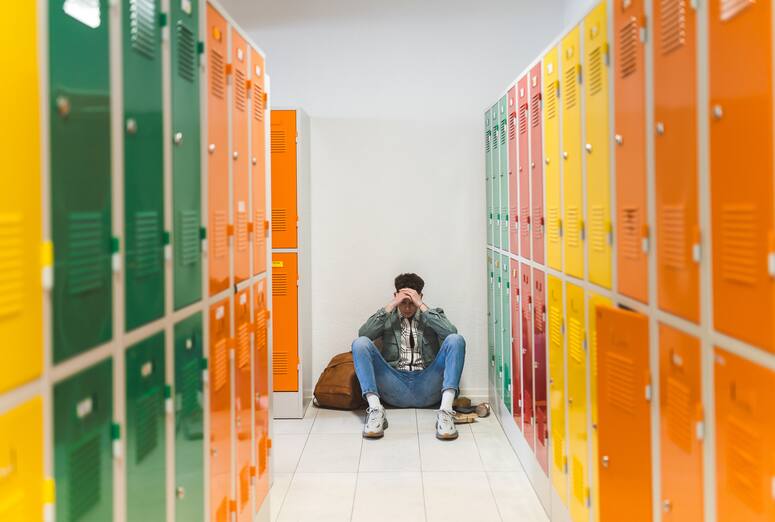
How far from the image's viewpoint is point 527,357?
4102 millimetres

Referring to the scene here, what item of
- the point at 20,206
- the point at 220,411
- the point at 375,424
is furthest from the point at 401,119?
the point at 20,206

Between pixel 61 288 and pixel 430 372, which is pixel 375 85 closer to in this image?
pixel 430 372

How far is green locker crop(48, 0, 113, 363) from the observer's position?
1.46 m

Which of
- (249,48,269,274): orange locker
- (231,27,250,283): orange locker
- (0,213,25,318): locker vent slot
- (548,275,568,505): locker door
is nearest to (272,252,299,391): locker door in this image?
(249,48,269,274): orange locker

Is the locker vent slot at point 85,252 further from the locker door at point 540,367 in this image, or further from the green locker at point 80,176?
the locker door at point 540,367

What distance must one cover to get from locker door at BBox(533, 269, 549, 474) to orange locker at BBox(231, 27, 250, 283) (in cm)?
144

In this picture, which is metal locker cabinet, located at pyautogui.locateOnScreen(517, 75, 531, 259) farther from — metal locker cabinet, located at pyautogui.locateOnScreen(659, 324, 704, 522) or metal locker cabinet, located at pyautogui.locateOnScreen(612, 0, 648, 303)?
metal locker cabinet, located at pyautogui.locateOnScreen(659, 324, 704, 522)

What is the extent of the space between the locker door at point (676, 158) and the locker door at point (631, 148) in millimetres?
121

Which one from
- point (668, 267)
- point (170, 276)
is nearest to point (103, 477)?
point (170, 276)

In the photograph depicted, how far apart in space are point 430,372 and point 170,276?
11.1 feet

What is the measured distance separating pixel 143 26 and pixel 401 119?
3.95 meters

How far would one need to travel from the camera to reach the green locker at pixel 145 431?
188 cm

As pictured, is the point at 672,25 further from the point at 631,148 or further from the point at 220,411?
the point at 220,411

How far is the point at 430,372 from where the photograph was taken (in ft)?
17.6
